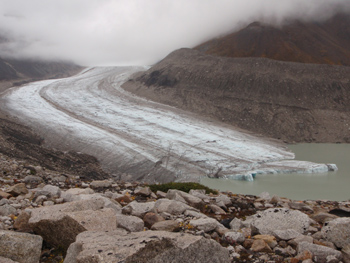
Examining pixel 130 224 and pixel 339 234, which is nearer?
pixel 339 234

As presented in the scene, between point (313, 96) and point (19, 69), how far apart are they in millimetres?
32586

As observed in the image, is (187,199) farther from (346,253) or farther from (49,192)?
(346,253)

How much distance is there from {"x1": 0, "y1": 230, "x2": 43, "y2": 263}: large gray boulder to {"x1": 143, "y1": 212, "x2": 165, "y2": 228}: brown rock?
4.71 ft

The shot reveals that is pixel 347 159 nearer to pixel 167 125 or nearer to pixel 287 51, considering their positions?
pixel 167 125

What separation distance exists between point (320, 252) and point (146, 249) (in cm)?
196

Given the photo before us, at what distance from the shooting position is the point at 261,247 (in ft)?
12.3

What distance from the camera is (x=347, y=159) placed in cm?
1792

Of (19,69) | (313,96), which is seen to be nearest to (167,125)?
(313,96)

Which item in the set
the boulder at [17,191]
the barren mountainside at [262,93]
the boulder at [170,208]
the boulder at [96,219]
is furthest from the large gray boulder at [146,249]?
the barren mountainside at [262,93]

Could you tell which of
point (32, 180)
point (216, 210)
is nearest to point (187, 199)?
point (216, 210)

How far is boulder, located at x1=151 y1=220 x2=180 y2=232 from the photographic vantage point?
4.08 meters

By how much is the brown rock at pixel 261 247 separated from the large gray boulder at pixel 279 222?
1.88 feet

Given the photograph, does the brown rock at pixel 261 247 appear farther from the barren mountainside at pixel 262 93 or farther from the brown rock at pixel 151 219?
the barren mountainside at pixel 262 93

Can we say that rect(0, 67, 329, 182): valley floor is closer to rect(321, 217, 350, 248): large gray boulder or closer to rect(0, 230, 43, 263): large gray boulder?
rect(321, 217, 350, 248): large gray boulder
